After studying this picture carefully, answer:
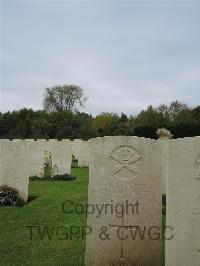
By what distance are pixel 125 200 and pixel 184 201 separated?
52.3 inches

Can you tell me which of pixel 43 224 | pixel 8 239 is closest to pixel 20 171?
pixel 43 224

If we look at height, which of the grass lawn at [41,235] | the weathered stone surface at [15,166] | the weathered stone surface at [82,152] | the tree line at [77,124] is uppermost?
the tree line at [77,124]

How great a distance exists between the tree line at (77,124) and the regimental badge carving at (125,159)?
32.8 meters

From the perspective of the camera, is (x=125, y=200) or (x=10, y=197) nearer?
(x=125, y=200)

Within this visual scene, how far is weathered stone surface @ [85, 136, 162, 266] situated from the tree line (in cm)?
3279

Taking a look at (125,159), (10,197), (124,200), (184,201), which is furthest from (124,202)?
(10,197)

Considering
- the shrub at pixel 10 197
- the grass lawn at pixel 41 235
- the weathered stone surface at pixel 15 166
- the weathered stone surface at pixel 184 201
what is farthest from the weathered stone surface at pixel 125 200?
the weathered stone surface at pixel 15 166

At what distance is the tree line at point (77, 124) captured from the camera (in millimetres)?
40750

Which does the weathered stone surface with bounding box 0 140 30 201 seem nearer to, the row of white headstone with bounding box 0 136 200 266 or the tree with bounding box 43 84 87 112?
the row of white headstone with bounding box 0 136 200 266

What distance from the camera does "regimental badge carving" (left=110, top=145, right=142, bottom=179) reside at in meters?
6.94

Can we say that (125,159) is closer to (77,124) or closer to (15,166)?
(15,166)

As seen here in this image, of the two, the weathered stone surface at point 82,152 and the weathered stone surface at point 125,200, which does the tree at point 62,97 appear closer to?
the weathered stone surface at point 82,152

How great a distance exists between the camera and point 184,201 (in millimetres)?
5734

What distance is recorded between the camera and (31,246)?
7.85 meters
